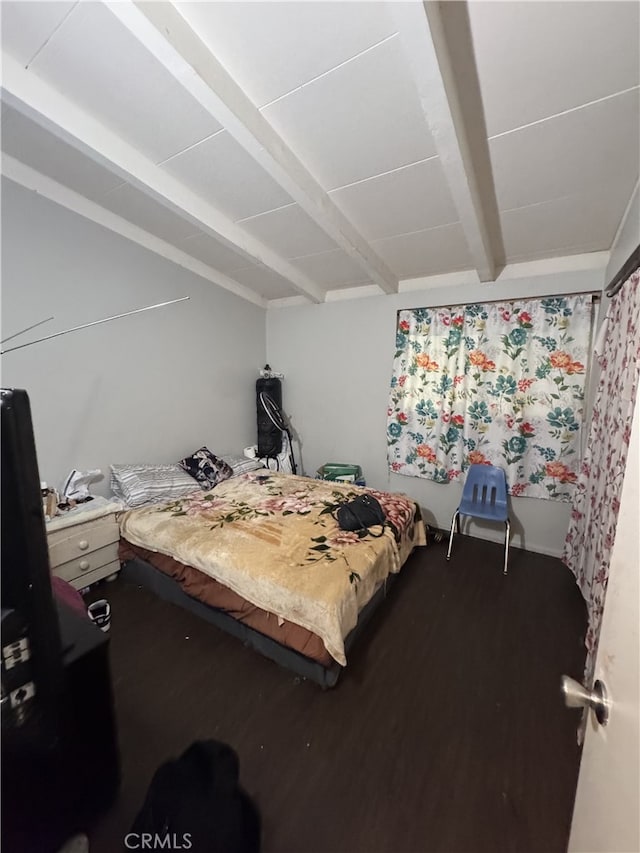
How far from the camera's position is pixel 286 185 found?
5.69 feet

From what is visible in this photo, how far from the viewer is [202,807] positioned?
3.09 ft

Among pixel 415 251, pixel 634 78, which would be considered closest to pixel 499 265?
pixel 415 251

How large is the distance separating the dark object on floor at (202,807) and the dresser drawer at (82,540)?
4.67 feet

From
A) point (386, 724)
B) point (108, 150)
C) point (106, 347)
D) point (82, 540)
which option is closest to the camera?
point (386, 724)

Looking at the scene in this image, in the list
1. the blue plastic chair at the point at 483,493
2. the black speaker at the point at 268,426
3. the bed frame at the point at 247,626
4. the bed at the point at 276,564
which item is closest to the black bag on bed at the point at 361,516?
the bed at the point at 276,564

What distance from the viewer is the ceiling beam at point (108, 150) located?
4.42ft

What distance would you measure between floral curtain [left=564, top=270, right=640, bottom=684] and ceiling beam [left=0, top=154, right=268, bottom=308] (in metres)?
3.16

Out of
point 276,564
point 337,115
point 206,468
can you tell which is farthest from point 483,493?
point 337,115

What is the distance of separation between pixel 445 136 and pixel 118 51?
1.32 m

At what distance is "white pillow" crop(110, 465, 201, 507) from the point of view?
93.7 inches

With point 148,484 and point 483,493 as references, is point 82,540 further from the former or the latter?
point 483,493

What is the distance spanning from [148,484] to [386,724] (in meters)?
2.09

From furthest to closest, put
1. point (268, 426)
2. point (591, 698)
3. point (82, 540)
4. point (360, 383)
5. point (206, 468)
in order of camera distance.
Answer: point (268, 426), point (360, 383), point (206, 468), point (82, 540), point (591, 698)

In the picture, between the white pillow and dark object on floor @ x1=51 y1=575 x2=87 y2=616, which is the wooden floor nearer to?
dark object on floor @ x1=51 y1=575 x2=87 y2=616
